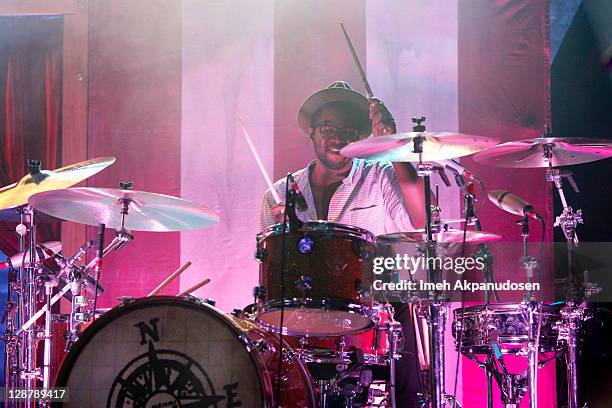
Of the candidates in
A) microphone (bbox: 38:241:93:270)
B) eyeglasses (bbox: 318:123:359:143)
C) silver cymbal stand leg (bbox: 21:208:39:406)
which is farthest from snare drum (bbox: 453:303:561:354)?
silver cymbal stand leg (bbox: 21:208:39:406)

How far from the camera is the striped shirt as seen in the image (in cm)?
533

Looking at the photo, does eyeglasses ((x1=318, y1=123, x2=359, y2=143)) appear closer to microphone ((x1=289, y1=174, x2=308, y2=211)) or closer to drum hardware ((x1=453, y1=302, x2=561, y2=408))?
drum hardware ((x1=453, y1=302, x2=561, y2=408))

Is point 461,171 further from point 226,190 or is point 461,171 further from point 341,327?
point 226,190

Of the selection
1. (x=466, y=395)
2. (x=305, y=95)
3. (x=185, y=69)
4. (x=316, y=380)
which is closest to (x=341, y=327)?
(x=316, y=380)

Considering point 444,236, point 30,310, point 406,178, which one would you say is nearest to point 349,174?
point 406,178

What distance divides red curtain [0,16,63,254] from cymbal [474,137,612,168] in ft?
10.1

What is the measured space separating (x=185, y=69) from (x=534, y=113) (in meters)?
2.45

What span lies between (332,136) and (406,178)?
2.05 ft

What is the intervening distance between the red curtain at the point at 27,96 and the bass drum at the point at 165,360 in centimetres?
272

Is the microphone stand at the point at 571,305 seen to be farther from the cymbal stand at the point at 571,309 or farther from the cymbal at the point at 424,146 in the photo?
the cymbal at the point at 424,146

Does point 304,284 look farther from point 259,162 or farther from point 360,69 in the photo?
point 360,69

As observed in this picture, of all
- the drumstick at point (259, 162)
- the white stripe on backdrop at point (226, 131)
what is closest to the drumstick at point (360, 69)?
the white stripe on backdrop at point (226, 131)

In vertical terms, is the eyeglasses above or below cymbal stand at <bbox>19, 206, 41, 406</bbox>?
above

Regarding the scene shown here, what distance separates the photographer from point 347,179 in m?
5.46
